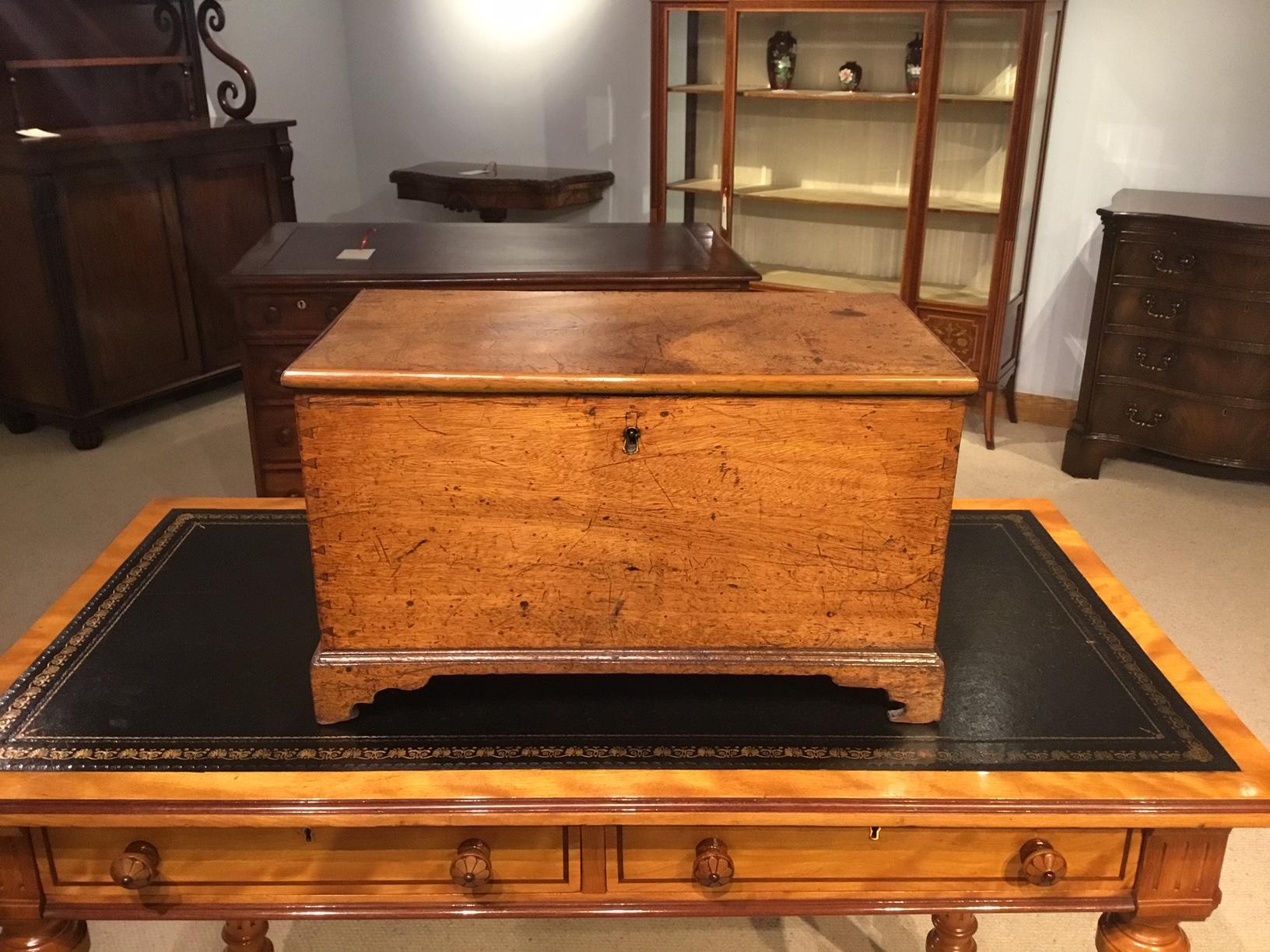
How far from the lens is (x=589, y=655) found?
1.37 metres

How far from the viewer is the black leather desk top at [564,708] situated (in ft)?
4.34

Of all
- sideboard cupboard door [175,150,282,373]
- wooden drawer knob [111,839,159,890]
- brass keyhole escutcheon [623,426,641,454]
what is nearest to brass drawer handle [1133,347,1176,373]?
brass keyhole escutcheon [623,426,641,454]

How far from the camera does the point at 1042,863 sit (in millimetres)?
1245

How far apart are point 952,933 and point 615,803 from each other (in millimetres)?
943

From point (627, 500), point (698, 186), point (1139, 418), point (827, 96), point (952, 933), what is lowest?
point (952, 933)

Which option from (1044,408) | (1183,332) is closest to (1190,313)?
(1183,332)

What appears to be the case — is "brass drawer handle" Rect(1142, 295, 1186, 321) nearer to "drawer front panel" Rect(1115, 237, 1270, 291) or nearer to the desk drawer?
"drawer front panel" Rect(1115, 237, 1270, 291)

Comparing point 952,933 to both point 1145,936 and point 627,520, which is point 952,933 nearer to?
point 1145,936

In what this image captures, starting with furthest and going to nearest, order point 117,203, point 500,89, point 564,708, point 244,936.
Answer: point 500,89 < point 117,203 < point 244,936 < point 564,708

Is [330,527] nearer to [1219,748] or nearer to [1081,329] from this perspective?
[1219,748]

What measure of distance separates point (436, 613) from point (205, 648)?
1.37 feet

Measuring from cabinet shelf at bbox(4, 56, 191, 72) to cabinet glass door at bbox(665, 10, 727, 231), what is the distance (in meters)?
2.21

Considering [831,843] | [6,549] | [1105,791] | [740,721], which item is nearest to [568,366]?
[740,721]

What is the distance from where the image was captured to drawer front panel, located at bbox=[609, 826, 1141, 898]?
127cm
